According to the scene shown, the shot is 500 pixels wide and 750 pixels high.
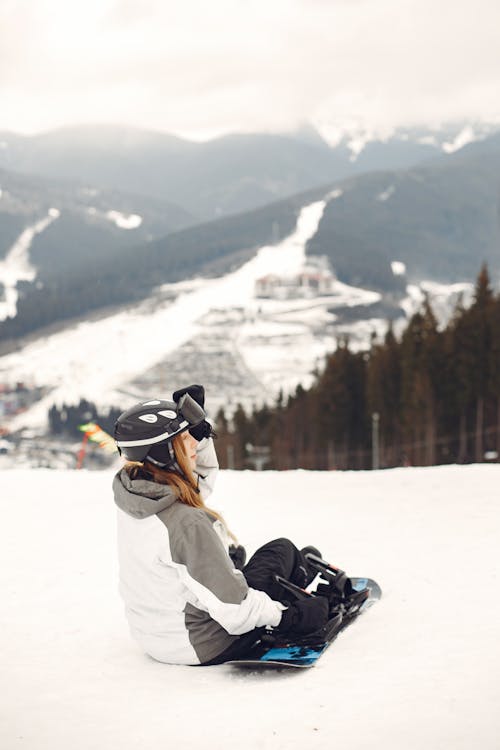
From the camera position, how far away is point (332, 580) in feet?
18.0

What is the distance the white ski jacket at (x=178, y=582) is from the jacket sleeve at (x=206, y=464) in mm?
643

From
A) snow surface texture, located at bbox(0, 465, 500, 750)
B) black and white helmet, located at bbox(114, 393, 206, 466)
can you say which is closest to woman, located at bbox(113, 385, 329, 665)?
black and white helmet, located at bbox(114, 393, 206, 466)

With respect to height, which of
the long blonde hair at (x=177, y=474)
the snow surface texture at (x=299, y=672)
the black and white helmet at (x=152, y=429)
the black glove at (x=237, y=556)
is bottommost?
the snow surface texture at (x=299, y=672)

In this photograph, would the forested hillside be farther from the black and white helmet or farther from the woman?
the black and white helmet

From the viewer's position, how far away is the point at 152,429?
14.6 ft

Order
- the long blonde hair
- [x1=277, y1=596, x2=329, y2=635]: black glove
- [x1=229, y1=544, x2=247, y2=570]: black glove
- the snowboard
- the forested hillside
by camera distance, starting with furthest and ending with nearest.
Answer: the forested hillside, [x1=229, y1=544, x2=247, y2=570]: black glove, [x1=277, y1=596, x2=329, y2=635]: black glove, the snowboard, the long blonde hair

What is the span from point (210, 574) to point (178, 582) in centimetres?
30

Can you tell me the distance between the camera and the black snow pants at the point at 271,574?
16.0 ft

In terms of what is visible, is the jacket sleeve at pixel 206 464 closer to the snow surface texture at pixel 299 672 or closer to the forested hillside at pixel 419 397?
the snow surface texture at pixel 299 672

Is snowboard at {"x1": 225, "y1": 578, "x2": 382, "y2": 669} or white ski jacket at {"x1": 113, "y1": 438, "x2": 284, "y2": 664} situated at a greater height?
white ski jacket at {"x1": 113, "y1": 438, "x2": 284, "y2": 664}

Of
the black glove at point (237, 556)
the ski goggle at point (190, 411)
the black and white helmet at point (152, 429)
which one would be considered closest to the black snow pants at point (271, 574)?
the black glove at point (237, 556)

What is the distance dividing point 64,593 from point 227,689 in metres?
2.84

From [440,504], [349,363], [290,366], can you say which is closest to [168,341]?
[290,366]

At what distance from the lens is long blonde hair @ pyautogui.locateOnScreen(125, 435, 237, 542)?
458cm
